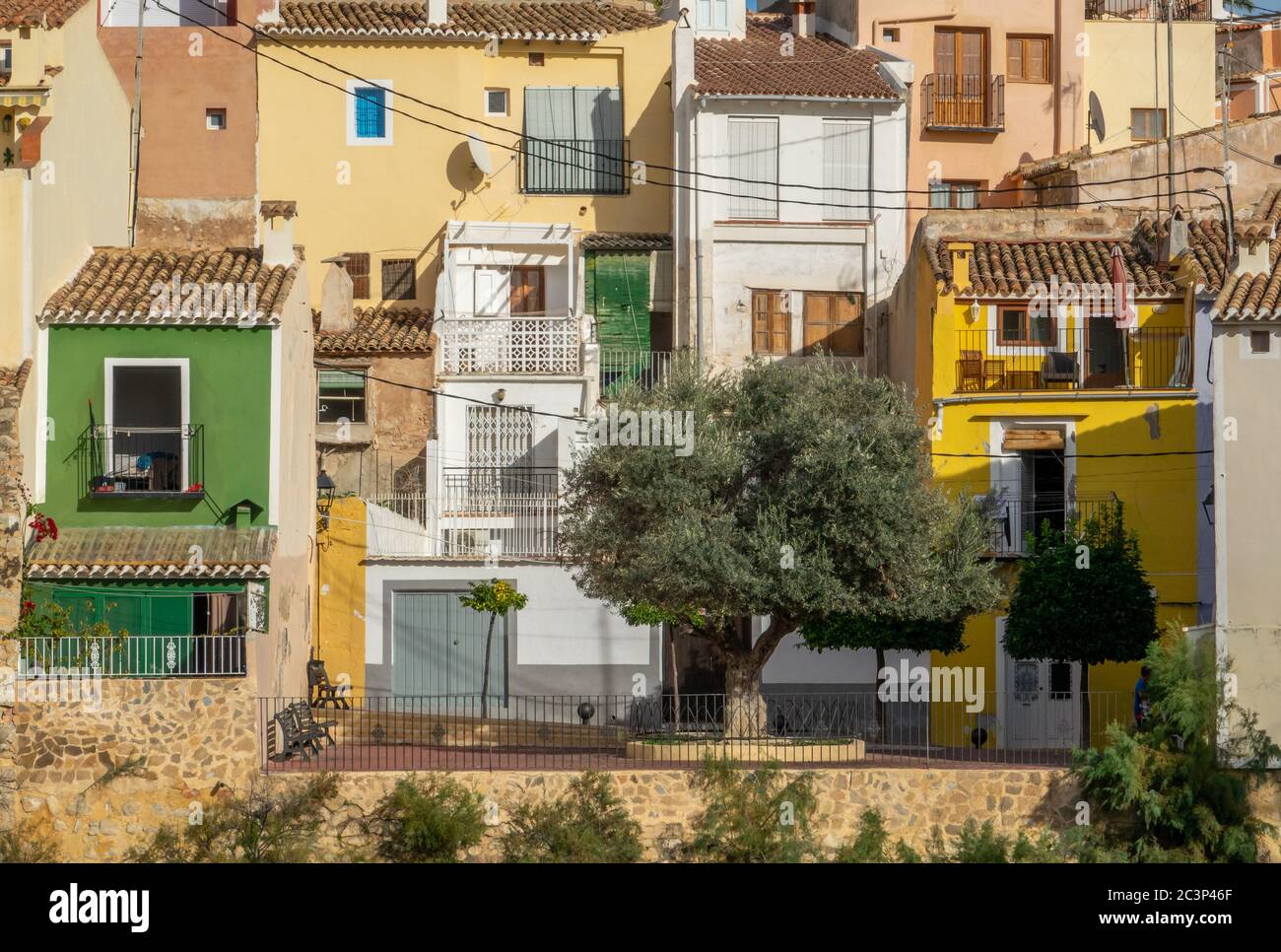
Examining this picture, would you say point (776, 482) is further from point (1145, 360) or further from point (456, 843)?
point (1145, 360)

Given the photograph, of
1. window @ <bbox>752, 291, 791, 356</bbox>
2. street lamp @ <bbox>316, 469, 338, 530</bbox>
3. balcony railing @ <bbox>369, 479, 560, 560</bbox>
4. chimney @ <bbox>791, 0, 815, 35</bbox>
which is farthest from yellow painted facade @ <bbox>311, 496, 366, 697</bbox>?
chimney @ <bbox>791, 0, 815, 35</bbox>

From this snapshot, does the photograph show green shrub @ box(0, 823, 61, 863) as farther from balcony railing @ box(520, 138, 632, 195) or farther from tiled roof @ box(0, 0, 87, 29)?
balcony railing @ box(520, 138, 632, 195)

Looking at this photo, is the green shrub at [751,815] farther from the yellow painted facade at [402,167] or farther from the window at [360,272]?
the window at [360,272]

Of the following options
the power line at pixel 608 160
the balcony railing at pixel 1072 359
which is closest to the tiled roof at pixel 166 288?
the balcony railing at pixel 1072 359

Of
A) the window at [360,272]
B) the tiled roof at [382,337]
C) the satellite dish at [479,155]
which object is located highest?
the satellite dish at [479,155]

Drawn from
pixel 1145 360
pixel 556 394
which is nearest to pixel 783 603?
pixel 1145 360

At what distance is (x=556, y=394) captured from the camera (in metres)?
43.7

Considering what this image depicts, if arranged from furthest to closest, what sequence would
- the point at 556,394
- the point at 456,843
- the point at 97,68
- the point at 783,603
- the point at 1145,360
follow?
the point at 556,394 → the point at 1145,360 → the point at 97,68 → the point at 783,603 → the point at 456,843

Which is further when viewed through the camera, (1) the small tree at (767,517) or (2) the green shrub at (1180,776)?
(1) the small tree at (767,517)

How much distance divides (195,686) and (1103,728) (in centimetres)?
1293

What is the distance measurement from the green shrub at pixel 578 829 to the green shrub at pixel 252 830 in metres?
2.46

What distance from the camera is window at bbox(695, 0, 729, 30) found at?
49.8m

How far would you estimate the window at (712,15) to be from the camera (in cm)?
4984
